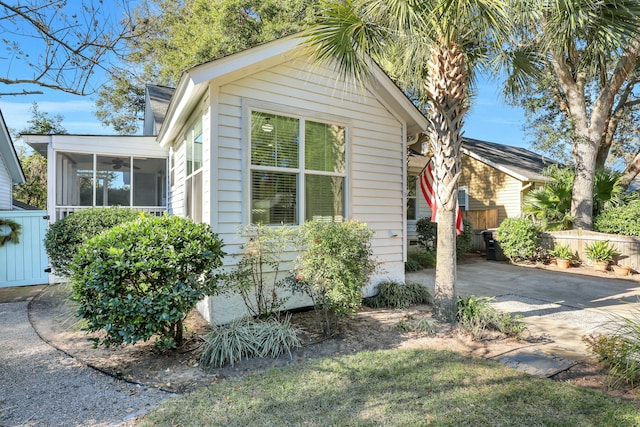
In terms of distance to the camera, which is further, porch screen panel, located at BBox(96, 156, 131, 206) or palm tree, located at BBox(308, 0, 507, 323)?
porch screen panel, located at BBox(96, 156, 131, 206)

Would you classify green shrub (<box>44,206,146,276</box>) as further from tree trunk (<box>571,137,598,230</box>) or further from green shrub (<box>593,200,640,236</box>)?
green shrub (<box>593,200,640,236</box>)

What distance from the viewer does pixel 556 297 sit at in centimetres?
691

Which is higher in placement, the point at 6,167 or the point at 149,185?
the point at 6,167

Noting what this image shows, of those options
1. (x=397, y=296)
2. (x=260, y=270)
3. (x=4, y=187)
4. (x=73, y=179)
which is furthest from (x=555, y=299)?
(x=4, y=187)

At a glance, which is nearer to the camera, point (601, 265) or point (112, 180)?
point (601, 265)

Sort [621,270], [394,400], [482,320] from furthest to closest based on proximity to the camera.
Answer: [621,270] < [482,320] < [394,400]

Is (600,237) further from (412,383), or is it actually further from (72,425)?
(72,425)

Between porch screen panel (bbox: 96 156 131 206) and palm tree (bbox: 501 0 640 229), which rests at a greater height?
palm tree (bbox: 501 0 640 229)

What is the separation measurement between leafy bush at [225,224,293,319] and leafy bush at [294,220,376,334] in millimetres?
489

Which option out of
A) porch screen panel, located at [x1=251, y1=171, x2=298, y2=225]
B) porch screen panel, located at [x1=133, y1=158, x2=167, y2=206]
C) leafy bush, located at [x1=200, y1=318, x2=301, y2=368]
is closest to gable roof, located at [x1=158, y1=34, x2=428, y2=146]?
porch screen panel, located at [x1=251, y1=171, x2=298, y2=225]

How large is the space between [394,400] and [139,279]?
2.81 m

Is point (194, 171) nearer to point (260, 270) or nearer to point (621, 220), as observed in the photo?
point (260, 270)

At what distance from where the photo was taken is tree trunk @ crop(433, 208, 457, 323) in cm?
493

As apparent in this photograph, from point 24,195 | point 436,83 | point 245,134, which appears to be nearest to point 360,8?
point 436,83
